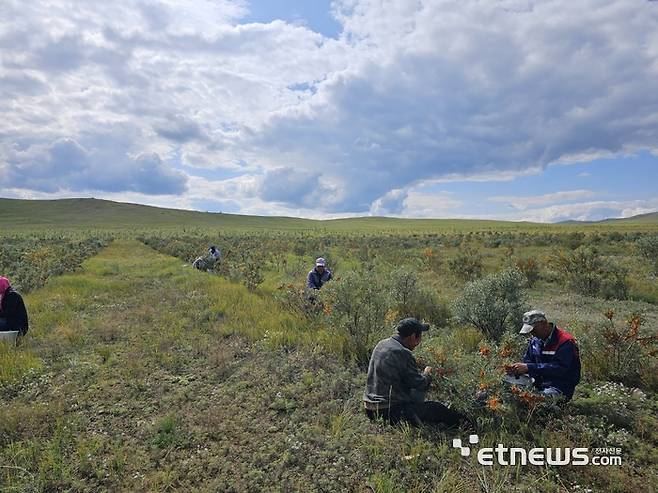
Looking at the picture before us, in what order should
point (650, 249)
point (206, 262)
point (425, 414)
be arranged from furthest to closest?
1. point (650, 249)
2. point (206, 262)
3. point (425, 414)

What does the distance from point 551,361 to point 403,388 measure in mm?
1959

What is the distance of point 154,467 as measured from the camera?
451 cm

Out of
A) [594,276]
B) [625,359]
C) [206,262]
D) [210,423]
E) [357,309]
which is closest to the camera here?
[210,423]

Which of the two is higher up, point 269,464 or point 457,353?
point 457,353

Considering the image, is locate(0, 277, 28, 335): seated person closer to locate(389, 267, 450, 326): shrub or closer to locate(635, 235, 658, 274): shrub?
locate(389, 267, 450, 326): shrub

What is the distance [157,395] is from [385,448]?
138 inches

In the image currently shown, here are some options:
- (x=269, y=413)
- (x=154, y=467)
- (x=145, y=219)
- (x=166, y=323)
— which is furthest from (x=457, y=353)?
(x=145, y=219)

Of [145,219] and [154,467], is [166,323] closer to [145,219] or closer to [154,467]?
[154,467]

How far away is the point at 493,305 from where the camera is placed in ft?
28.7

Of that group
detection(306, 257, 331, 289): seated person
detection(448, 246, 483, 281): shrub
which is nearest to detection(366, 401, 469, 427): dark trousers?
detection(306, 257, 331, 289): seated person

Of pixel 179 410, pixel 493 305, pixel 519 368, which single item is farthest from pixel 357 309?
pixel 179 410

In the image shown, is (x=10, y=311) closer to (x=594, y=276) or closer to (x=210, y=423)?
(x=210, y=423)

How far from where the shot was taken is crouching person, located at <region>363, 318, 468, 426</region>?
5.09 m

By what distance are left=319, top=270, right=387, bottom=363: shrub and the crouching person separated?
2269 mm
